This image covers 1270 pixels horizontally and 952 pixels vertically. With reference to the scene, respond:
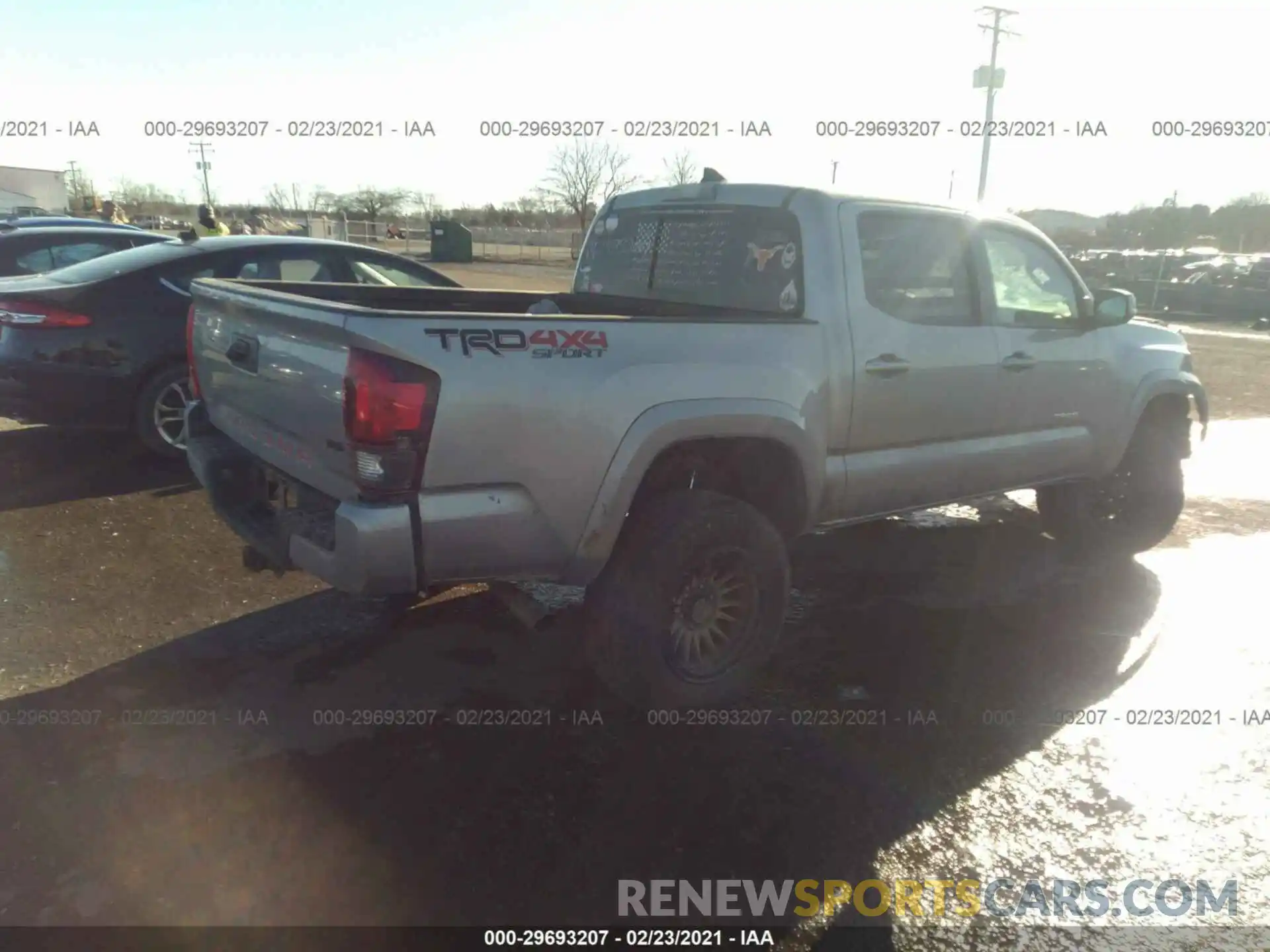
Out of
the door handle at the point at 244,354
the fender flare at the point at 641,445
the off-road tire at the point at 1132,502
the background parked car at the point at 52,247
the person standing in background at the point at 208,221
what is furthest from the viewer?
the person standing in background at the point at 208,221

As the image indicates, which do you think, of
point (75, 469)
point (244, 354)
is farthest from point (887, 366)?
point (75, 469)

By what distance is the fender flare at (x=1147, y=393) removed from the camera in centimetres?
523

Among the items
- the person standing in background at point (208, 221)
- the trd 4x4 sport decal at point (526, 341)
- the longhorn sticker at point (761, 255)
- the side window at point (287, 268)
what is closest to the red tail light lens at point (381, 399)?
the trd 4x4 sport decal at point (526, 341)

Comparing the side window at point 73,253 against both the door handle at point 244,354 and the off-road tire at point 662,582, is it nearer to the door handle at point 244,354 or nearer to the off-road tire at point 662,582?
the door handle at point 244,354

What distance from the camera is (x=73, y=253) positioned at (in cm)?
904

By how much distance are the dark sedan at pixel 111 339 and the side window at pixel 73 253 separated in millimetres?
3190

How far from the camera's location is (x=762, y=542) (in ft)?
11.7

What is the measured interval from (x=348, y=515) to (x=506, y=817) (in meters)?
1.06

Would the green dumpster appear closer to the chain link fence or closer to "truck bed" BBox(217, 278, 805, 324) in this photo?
the chain link fence

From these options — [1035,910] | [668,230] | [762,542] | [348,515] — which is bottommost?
[1035,910]

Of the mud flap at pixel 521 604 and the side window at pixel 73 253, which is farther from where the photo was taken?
the side window at pixel 73 253

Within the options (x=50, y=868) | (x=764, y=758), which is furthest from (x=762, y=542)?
(x=50, y=868)

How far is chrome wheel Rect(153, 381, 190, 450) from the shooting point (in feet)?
19.7

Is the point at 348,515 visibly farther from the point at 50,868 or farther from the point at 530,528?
the point at 50,868
